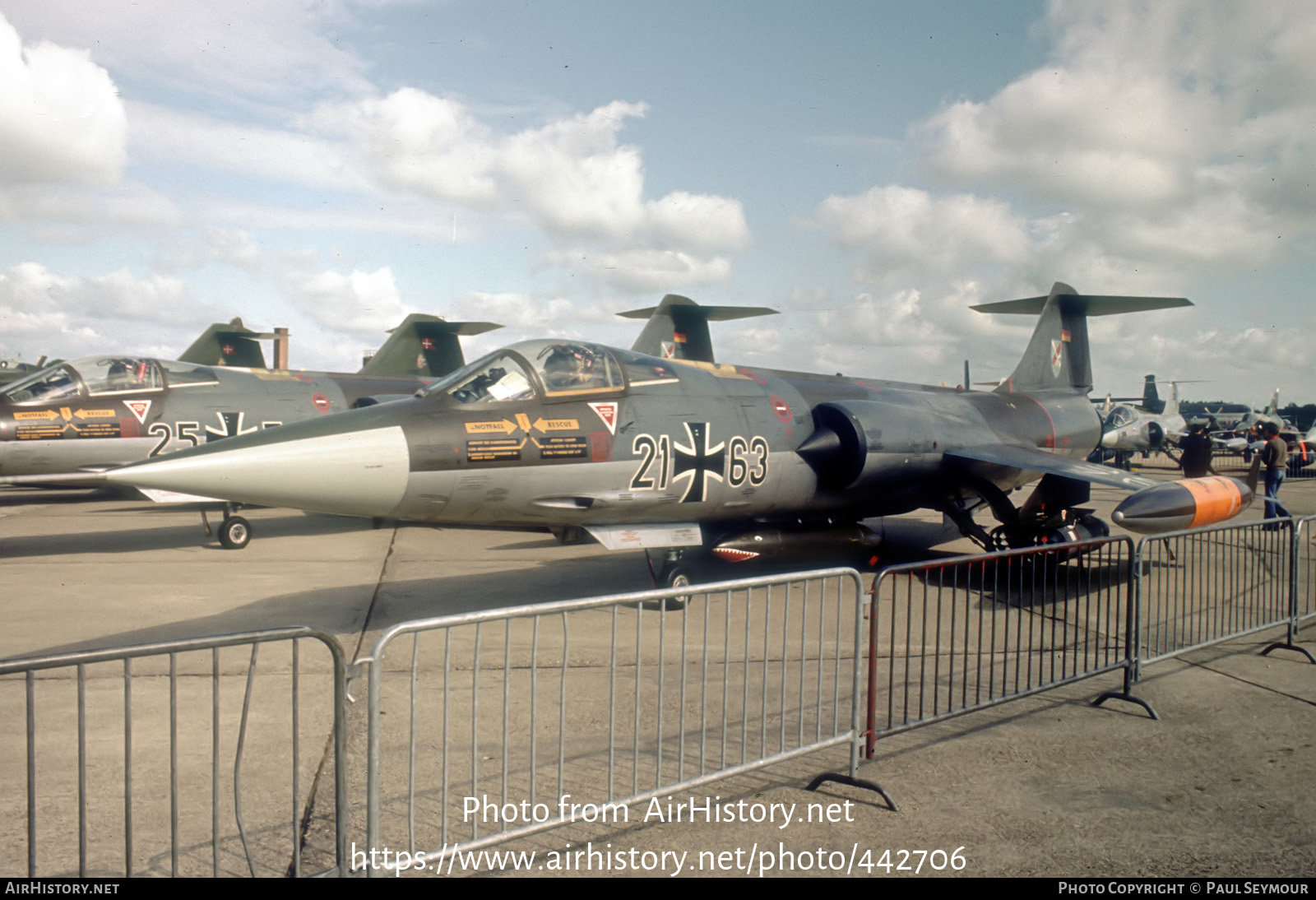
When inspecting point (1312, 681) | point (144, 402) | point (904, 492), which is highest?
point (144, 402)

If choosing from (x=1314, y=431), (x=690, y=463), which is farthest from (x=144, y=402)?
(x=1314, y=431)

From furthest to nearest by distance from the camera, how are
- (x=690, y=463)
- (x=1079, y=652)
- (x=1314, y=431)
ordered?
(x=1314, y=431) < (x=690, y=463) < (x=1079, y=652)

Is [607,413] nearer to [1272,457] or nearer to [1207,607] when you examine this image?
[1207,607]

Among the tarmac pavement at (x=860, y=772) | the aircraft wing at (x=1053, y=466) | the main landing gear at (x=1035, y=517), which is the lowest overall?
the tarmac pavement at (x=860, y=772)

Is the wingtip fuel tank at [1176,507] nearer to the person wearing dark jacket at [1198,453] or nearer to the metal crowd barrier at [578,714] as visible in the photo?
the metal crowd barrier at [578,714]

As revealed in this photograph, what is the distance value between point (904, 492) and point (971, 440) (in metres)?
1.21

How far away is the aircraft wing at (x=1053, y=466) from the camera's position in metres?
9.38

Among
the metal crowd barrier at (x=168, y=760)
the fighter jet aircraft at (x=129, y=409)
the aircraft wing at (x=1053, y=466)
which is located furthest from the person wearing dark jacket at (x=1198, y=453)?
the metal crowd barrier at (x=168, y=760)

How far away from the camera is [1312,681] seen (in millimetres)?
5828

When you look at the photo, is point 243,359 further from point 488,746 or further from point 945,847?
point 945,847

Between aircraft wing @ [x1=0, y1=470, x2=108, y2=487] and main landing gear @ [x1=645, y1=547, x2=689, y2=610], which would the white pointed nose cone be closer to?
main landing gear @ [x1=645, y1=547, x2=689, y2=610]

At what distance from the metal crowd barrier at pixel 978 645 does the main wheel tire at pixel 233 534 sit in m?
7.74

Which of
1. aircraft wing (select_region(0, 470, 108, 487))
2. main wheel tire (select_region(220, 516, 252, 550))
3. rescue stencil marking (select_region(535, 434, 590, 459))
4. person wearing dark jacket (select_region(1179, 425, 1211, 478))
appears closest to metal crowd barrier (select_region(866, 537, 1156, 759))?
rescue stencil marking (select_region(535, 434, 590, 459))

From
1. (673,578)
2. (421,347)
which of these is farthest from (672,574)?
(421,347)
